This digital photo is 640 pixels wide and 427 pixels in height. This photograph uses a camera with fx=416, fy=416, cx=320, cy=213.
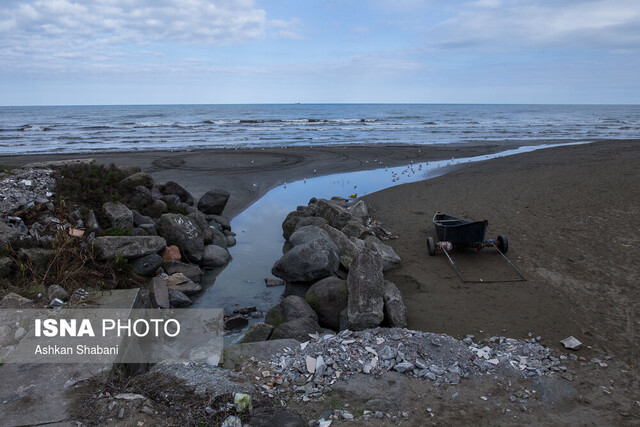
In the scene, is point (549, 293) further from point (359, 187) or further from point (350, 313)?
point (359, 187)

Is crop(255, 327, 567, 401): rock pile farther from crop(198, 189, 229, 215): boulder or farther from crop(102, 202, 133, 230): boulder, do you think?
crop(198, 189, 229, 215): boulder

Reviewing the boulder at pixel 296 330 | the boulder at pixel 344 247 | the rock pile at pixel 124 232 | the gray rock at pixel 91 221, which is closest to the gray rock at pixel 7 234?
the rock pile at pixel 124 232

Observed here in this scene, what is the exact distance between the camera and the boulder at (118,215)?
872 cm

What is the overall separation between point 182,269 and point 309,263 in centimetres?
275

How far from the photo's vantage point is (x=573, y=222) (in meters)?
11.0

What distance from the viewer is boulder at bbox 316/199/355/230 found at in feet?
36.8

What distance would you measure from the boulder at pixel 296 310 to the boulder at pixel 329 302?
242 mm

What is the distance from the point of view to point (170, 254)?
9.00 meters

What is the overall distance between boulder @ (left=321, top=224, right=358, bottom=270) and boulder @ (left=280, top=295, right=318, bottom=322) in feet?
7.07

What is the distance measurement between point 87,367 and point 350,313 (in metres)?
3.60

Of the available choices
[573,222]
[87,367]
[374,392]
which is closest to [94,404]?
[87,367]

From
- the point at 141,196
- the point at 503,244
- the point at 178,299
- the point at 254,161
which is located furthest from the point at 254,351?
the point at 254,161

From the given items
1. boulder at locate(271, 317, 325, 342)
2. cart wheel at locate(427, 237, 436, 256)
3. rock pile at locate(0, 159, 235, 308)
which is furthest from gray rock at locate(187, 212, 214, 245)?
cart wheel at locate(427, 237, 436, 256)

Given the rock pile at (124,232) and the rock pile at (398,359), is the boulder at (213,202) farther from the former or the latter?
the rock pile at (398,359)
